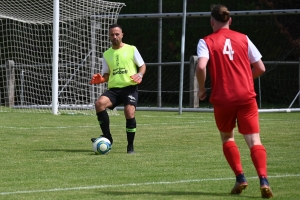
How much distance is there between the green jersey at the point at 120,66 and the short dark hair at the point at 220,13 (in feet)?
13.9

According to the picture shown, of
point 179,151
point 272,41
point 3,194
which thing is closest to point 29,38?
point 272,41

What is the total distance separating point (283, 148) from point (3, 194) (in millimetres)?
5430

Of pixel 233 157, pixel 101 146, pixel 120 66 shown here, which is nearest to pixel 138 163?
pixel 101 146

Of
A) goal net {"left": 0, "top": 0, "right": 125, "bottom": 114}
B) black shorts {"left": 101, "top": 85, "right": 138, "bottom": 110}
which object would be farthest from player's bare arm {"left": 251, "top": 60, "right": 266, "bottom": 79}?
goal net {"left": 0, "top": 0, "right": 125, "bottom": 114}

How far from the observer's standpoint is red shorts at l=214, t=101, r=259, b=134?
→ 25.7 feet

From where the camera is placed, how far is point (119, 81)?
39.7 feet

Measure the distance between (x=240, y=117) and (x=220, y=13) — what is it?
1026 millimetres

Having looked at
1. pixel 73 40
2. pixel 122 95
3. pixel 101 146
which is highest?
pixel 122 95

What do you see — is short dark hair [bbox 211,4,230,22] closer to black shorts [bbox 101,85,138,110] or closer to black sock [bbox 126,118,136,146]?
black sock [bbox 126,118,136,146]

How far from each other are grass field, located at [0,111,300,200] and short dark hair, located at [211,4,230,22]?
66.2 inches

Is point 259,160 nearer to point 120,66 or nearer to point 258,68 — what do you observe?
point 258,68

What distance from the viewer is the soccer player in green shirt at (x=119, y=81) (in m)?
11.9

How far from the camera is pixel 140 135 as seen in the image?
14.6m

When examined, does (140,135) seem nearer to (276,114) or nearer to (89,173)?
(89,173)
